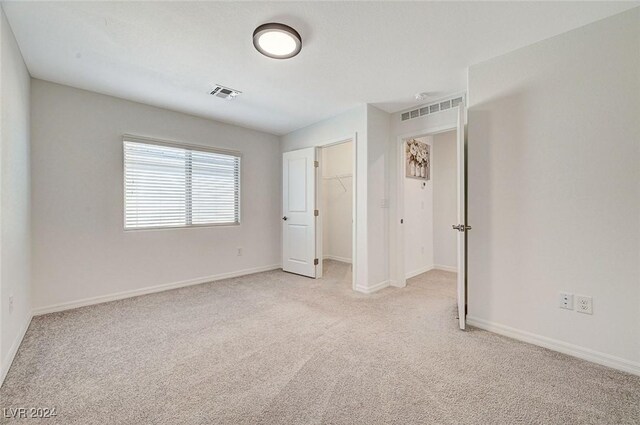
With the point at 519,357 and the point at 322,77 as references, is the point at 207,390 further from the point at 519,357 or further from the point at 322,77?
the point at 322,77

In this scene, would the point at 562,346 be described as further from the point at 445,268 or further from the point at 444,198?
the point at 444,198

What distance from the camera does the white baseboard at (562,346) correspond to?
1.81 meters

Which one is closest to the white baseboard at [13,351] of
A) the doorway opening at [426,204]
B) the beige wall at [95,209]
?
the beige wall at [95,209]

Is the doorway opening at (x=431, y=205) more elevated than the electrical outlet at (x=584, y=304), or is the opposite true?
the doorway opening at (x=431, y=205)

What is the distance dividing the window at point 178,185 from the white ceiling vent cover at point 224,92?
1.08 metres

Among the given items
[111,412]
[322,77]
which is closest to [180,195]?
[322,77]

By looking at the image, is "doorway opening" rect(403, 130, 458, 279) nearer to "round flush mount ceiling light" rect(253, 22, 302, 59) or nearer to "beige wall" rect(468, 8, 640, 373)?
"beige wall" rect(468, 8, 640, 373)

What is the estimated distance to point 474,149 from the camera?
247cm

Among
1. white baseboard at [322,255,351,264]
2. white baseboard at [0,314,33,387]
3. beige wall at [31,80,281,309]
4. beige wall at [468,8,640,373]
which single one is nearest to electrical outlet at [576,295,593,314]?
beige wall at [468,8,640,373]

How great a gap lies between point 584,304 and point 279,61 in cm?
309

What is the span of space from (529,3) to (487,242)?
5.77 ft

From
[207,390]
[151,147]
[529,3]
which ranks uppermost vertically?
[529,3]

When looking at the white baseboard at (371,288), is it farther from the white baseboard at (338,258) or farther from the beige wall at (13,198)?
the beige wall at (13,198)

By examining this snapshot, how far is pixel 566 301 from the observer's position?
203 cm
